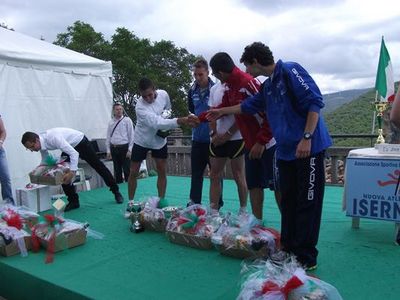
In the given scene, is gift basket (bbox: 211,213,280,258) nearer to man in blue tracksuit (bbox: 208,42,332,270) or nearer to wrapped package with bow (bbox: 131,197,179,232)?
man in blue tracksuit (bbox: 208,42,332,270)

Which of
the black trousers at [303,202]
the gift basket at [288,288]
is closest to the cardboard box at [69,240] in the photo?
the black trousers at [303,202]

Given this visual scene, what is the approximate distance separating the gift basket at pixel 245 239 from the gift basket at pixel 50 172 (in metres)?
2.24

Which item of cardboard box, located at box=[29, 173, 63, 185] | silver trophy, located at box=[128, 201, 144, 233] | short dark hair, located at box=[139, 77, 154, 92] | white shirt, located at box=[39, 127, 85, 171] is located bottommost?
silver trophy, located at box=[128, 201, 144, 233]

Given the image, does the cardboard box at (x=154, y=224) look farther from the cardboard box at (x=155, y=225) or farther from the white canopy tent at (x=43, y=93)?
the white canopy tent at (x=43, y=93)

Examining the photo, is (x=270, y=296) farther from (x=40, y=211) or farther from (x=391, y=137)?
(x=40, y=211)

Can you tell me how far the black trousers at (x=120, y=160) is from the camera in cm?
665

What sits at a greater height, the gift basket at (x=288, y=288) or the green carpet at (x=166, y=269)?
the gift basket at (x=288, y=288)

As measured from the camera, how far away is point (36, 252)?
11.1 feet

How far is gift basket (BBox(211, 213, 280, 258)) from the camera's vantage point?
2863 millimetres

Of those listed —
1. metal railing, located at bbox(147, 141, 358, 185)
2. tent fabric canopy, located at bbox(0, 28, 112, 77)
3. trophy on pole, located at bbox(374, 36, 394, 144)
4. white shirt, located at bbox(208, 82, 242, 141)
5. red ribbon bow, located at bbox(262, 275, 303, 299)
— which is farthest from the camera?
metal railing, located at bbox(147, 141, 358, 185)

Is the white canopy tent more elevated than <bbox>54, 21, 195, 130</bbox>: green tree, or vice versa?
<bbox>54, 21, 195, 130</bbox>: green tree

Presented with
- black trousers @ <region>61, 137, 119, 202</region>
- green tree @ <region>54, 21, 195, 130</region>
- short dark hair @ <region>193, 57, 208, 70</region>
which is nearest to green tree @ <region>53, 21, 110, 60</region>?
green tree @ <region>54, 21, 195, 130</region>

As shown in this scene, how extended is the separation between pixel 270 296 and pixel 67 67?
574 cm

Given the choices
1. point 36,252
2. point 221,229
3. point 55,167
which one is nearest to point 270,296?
point 221,229
